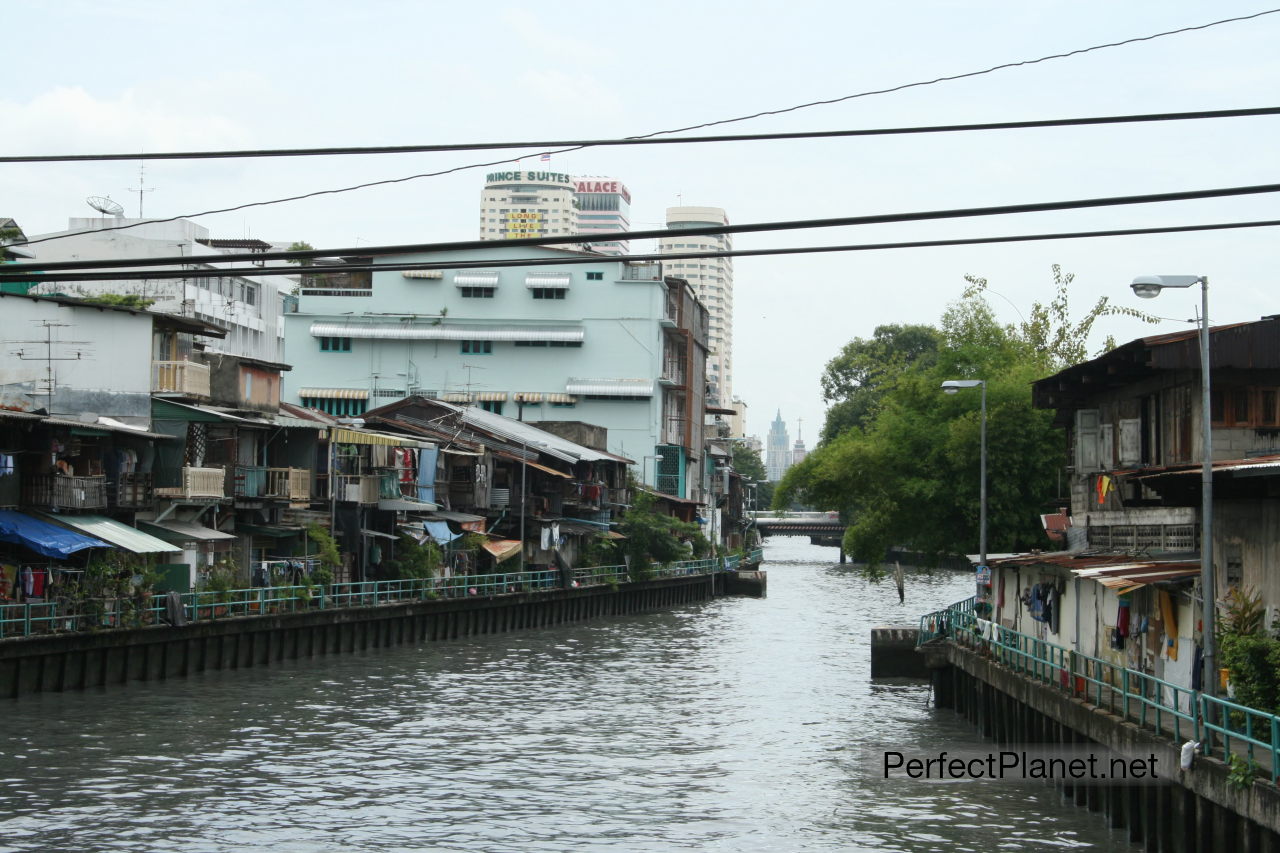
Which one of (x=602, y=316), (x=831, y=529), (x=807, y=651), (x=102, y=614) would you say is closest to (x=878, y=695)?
(x=807, y=651)

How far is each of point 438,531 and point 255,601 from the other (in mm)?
18170

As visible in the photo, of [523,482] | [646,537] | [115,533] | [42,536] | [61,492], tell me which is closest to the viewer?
[42,536]

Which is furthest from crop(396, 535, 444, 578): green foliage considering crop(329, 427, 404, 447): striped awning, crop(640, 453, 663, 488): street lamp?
crop(640, 453, 663, 488): street lamp

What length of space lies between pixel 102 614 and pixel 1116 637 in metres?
23.9

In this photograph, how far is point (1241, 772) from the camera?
17.9 m

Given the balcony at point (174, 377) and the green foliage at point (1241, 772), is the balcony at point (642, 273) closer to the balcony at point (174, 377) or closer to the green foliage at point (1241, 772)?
the balcony at point (174, 377)

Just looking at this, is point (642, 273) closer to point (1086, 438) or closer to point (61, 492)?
point (61, 492)

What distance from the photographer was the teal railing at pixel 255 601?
119ft

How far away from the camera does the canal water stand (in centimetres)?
2398

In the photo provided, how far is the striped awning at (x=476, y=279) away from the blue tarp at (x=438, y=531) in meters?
39.2

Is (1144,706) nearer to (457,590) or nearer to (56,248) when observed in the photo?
(457,590)

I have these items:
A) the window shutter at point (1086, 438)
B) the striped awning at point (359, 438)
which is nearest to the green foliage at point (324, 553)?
the striped awning at point (359, 438)

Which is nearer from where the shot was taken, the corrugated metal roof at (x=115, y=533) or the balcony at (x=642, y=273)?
the corrugated metal roof at (x=115, y=533)

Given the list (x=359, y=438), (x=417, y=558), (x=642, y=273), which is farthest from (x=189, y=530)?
(x=642, y=273)
